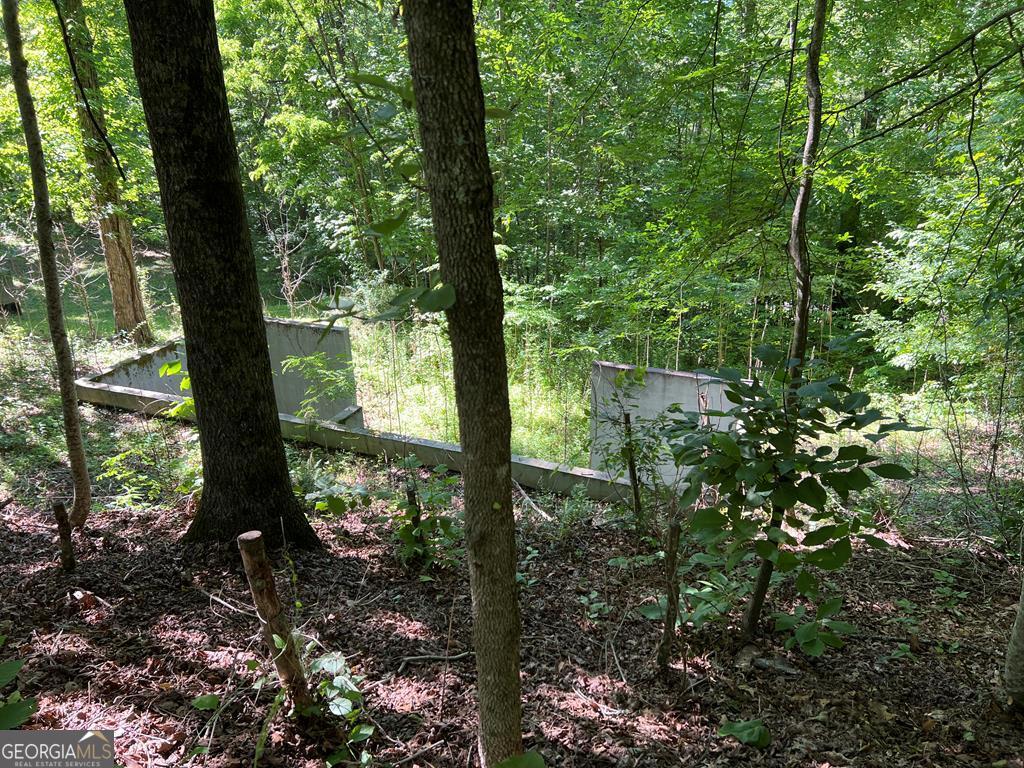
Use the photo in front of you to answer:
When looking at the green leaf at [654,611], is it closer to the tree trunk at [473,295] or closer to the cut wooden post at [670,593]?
the cut wooden post at [670,593]

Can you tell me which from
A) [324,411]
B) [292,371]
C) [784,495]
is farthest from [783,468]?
[292,371]

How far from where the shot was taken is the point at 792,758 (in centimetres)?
181

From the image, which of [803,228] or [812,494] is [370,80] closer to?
[812,494]

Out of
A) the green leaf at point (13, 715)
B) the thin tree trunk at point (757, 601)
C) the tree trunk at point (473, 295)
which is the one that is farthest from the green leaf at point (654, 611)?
the green leaf at point (13, 715)

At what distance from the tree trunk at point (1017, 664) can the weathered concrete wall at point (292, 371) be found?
5257 mm

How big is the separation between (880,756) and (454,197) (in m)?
2.08

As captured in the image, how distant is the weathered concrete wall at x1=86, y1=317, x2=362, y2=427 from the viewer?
20.2ft

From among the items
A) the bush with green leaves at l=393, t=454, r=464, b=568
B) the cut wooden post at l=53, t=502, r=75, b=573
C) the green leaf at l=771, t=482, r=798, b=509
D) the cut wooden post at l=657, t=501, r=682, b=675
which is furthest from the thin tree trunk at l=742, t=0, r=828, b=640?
the cut wooden post at l=53, t=502, r=75, b=573

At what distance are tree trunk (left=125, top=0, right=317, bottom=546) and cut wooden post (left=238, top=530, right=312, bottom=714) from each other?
1.30 m

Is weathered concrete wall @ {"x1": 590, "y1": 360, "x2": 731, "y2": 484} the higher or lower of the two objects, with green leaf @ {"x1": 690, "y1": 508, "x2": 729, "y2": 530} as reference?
lower

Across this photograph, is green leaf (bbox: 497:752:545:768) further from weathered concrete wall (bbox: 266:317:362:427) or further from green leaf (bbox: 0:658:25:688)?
weathered concrete wall (bbox: 266:317:362:427)

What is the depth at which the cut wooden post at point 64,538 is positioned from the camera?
2.68 metres

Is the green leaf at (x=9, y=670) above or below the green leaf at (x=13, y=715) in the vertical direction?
above

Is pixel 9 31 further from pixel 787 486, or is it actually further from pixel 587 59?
pixel 587 59
